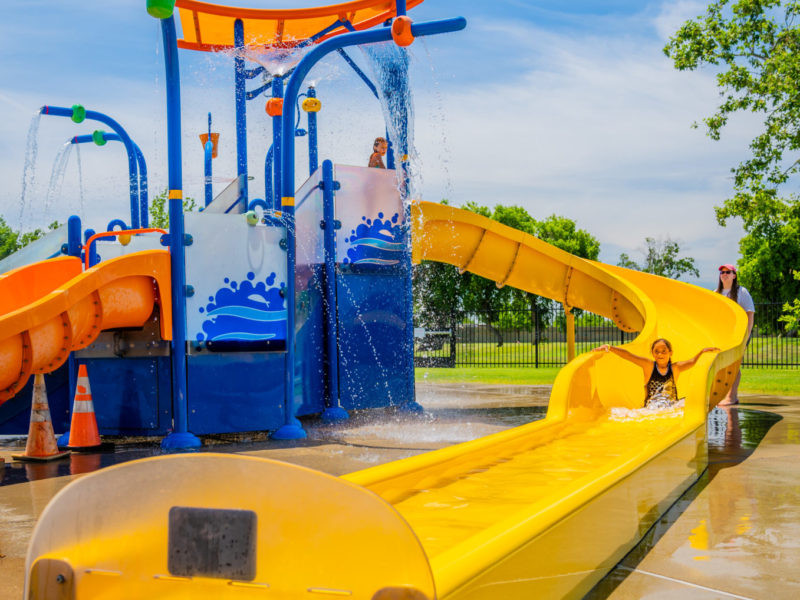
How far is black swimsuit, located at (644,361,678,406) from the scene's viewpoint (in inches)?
304

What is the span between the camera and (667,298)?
36.8ft

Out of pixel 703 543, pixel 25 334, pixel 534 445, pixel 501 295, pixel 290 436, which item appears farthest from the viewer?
pixel 501 295

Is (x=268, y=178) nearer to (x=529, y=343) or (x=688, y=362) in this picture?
(x=688, y=362)

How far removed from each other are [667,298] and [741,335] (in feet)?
7.91

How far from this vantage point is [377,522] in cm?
208

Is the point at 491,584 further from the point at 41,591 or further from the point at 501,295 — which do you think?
the point at 501,295

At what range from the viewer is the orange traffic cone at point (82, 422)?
26.3 ft

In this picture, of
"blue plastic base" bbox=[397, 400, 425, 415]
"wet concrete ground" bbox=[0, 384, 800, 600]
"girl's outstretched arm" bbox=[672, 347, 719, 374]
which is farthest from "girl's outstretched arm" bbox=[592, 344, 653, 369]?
"blue plastic base" bbox=[397, 400, 425, 415]

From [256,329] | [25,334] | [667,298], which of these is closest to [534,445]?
[256,329]

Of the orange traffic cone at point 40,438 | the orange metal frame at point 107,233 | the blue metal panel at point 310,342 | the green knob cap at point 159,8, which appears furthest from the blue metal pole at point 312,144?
the orange traffic cone at point 40,438

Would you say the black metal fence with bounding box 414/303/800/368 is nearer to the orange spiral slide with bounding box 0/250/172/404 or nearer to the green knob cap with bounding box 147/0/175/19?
the orange spiral slide with bounding box 0/250/172/404

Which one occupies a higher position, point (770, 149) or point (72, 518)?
point (770, 149)

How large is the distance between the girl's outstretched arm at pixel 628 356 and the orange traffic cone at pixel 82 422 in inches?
204

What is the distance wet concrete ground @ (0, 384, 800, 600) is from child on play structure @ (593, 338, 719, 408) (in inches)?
24.6
